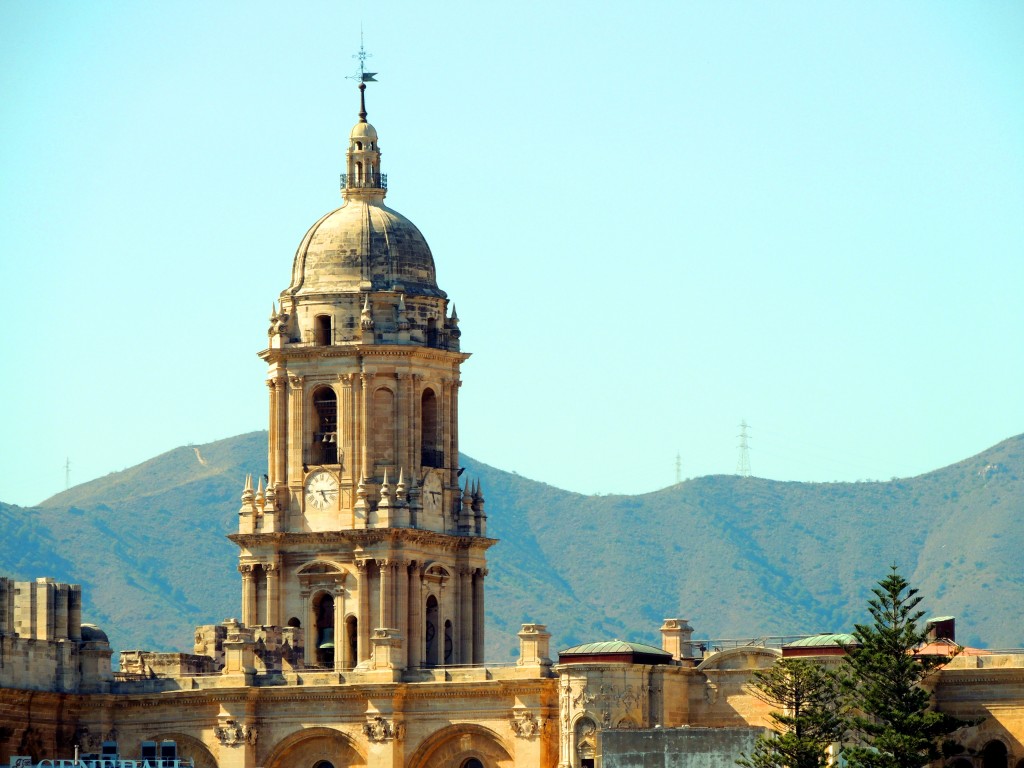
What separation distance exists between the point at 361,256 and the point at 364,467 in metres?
8.65

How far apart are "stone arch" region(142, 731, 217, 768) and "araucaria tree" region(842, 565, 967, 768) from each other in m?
25.9

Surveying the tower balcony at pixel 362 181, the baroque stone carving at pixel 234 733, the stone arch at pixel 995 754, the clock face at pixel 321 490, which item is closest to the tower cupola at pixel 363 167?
the tower balcony at pixel 362 181

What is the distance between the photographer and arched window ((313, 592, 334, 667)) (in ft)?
400

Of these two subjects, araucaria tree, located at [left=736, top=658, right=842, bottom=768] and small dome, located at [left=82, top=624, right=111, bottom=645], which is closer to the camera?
araucaria tree, located at [left=736, top=658, right=842, bottom=768]

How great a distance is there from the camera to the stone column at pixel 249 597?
402 feet

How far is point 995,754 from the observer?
110 m

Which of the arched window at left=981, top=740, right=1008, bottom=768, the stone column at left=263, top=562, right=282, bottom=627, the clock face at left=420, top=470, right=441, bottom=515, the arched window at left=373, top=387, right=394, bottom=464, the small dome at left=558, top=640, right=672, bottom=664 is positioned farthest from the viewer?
the clock face at left=420, top=470, right=441, bottom=515

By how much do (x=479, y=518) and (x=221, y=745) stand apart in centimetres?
1476

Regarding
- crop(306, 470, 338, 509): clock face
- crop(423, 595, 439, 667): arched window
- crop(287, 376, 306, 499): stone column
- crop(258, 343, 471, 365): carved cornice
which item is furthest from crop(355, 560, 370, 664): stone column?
crop(258, 343, 471, 365): carved cornice

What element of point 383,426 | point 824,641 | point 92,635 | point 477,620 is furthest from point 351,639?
point 824,641

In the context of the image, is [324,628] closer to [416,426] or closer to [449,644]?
[449,644]

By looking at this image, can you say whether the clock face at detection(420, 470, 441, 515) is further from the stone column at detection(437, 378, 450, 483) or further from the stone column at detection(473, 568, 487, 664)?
the stone column at detection(473, 568, 487, 664)

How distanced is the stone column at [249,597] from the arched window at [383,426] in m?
6.88

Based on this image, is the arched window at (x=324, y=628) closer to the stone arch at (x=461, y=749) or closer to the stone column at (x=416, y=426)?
the stone column at (x=416, y=426)
